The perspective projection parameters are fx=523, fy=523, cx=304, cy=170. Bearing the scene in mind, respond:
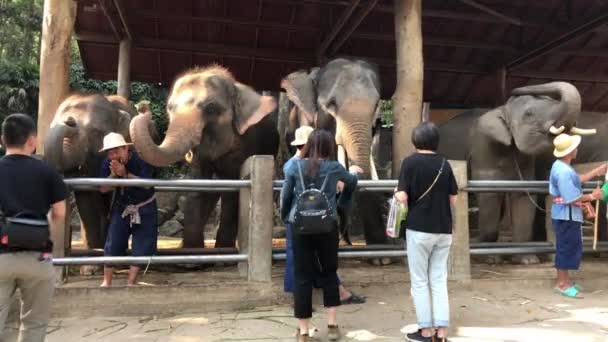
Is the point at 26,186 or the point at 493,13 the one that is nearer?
the point at 26,186

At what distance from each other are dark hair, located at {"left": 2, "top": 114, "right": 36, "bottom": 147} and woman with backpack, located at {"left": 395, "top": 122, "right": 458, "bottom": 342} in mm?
2428

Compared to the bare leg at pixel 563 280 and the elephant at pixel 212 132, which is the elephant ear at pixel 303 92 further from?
the bare leg at pixel 563 280

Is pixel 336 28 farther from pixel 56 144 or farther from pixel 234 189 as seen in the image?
pixel 56 144

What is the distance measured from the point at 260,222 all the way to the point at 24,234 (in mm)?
2073

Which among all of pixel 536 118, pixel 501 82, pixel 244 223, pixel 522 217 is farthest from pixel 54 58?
pixel 501 82

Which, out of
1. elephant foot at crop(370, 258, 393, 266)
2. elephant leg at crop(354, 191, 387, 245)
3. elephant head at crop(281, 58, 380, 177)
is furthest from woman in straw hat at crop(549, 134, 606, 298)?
elephant leg at crop(354, 191, 387, 245)

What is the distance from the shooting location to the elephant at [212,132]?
5.33m

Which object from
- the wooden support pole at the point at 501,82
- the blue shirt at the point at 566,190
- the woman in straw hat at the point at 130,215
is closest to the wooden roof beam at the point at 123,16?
the woman in straw hat at the point at 130,215

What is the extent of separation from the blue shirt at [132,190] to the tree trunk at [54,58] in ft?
3.00

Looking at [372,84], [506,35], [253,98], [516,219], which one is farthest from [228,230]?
[506,35]

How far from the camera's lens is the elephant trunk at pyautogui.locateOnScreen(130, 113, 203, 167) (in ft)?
15.0

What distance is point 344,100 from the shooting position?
578 centimetres

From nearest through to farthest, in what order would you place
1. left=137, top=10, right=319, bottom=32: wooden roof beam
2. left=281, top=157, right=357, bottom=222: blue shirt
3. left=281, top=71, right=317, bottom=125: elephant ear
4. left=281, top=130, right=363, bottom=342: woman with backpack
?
left=281, top=130, right=363, bottom=342: woman with backpack
left=281, top=157, right=357, bottom=222: blue shirt
left=281, top=71, right=317, bottom=125: elephant ear
left=137, top=10, right=319, bottom=32: wooden roof beam

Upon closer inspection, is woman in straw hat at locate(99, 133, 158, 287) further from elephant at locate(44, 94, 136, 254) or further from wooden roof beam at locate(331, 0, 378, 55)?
wooden roof beam at locate(331, 0, 378, 55)
